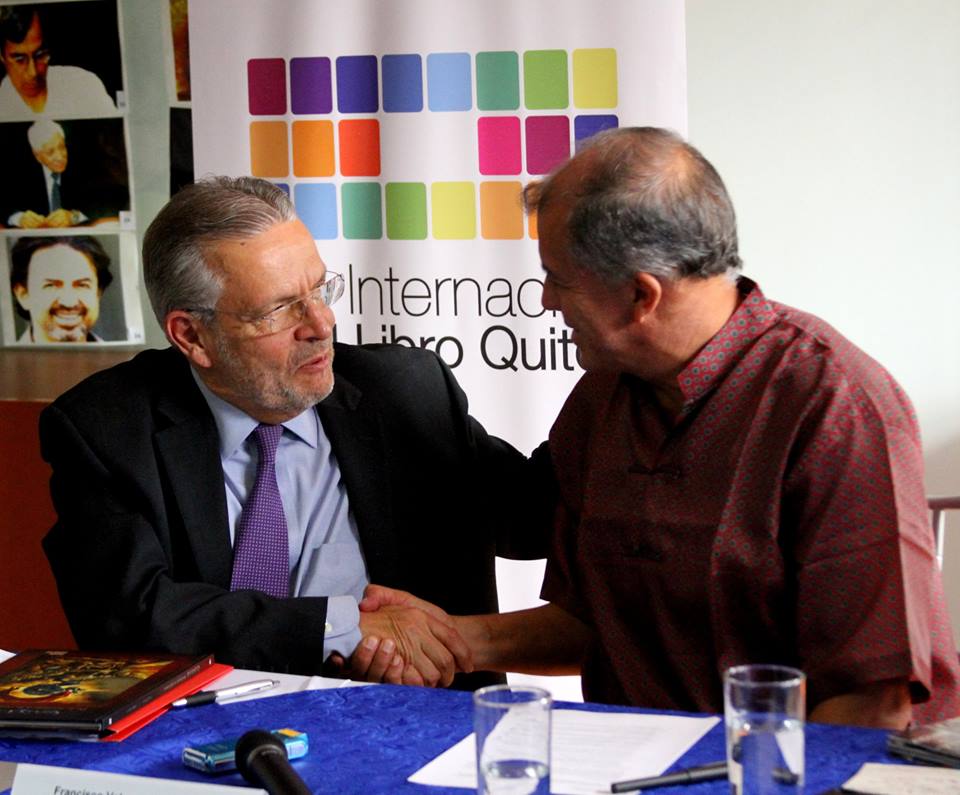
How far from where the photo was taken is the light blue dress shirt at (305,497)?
2.27 m

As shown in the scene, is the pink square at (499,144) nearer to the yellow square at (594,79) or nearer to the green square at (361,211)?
the yellow square at (594,79)

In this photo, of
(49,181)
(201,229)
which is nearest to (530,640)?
(201,229)

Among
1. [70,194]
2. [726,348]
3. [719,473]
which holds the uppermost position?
[70,194]

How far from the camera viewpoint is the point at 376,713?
161 cm

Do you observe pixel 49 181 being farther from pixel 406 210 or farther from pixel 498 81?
pixel 498 81

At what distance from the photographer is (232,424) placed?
2295mm

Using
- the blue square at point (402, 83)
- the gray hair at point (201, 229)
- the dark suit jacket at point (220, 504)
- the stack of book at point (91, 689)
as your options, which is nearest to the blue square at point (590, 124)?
the blue square at point (402, 83)

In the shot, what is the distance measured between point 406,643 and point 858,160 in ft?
6.83

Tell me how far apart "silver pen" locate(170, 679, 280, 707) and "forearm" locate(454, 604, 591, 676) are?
586 mm

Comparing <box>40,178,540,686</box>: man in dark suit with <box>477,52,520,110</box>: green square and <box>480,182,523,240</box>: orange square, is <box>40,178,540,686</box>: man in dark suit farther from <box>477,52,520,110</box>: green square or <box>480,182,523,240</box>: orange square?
<box>477,52,520,110</box>: green square

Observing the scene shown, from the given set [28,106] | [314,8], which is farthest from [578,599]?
[28,106]

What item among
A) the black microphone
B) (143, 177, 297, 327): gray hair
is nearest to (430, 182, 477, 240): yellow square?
(143, 177, 297, 327): gray hair

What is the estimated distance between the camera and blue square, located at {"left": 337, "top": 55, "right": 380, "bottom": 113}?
3264mm

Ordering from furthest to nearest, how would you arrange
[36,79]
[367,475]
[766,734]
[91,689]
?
[36,79]
[367,475]
[91,689]
[766,734]
